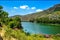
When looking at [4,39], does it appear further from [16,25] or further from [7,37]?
[16,25]

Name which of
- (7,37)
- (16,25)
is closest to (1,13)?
(16,25)

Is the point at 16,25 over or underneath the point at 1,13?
underneath

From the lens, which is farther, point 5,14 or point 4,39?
point 5,14

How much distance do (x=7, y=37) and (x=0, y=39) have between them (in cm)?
50

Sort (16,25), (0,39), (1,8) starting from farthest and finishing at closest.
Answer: (1,8), (16,25), (0,39)

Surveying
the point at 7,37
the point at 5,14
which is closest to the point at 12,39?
the point at 7,37

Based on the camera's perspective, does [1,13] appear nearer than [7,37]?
No

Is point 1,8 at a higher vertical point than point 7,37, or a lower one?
higher

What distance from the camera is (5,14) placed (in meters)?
53.1

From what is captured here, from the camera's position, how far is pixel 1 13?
49.5 meters

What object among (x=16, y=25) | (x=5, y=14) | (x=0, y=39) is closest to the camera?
(x=0, y=39)

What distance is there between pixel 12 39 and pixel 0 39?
0.62m

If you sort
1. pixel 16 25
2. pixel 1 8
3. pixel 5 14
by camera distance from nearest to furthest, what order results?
pixel 16 25 < pixel 1 8 < pixel 5 14

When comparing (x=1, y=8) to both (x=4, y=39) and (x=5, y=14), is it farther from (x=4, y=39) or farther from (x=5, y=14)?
(x=4, y=39)
